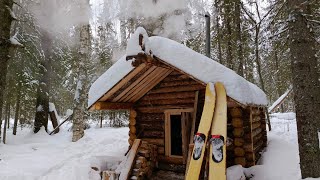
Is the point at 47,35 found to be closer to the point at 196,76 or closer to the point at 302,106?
the point at 196,76

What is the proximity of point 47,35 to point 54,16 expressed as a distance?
1.18 metres

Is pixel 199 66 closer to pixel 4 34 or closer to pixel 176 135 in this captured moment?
pixel 176 135

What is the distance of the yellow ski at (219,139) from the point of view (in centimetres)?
523

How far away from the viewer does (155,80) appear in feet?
27.2

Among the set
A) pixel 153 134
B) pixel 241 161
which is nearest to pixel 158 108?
pixel 153 134

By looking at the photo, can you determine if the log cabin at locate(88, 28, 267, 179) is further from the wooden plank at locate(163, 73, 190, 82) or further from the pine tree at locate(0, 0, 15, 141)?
the pine tree at locate(0, 0, 15, 141)

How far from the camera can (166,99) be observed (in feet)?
27.4

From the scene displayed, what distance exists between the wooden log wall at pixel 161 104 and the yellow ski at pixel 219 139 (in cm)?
155

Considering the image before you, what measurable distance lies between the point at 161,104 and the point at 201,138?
287cm

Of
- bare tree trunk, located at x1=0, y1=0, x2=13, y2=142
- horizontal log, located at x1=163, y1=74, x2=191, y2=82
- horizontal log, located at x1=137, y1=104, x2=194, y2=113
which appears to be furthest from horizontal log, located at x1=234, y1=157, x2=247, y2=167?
bare tree trunk, located at x1=0, y1=0, x2=13, y2=142

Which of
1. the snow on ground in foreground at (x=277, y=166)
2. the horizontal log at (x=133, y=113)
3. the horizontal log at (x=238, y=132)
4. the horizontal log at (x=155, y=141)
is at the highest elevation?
the horizontal log at (x=133, y=113)

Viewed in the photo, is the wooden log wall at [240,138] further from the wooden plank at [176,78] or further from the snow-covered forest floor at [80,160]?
the wooden plank at [176,78]

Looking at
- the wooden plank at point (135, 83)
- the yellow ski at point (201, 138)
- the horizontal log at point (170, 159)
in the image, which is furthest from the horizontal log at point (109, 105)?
the yellow ski at point (201, 138)

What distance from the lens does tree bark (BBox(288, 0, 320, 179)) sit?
17.3ft
